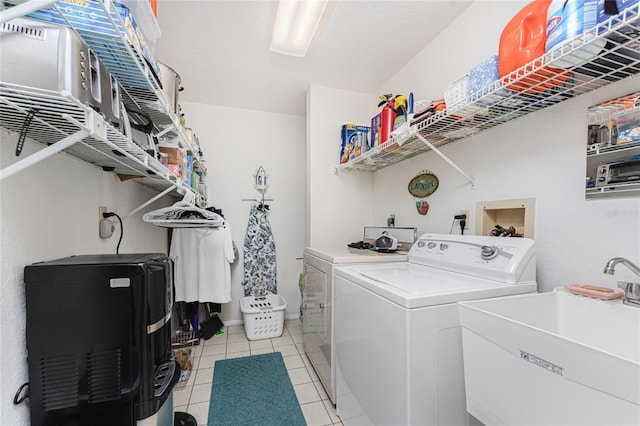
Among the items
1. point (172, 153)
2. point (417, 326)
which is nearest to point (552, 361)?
point (417, 326)

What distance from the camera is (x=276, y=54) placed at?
7.57ft

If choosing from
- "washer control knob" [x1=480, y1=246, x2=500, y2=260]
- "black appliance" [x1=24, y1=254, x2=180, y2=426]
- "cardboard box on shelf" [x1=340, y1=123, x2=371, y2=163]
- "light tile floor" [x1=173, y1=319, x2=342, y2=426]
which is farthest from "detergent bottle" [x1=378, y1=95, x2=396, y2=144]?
"light tile floor" [x1=173, y1=319, x2=342, y2=426]

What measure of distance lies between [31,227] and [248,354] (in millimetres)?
2132

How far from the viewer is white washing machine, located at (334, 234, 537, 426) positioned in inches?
40.6

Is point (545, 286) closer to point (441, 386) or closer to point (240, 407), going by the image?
point (441, 386)

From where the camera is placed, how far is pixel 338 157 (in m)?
2.93

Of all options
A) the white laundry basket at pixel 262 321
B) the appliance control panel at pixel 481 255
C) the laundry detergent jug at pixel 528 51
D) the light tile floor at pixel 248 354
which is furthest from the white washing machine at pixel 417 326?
the white laundry basket at pixel 262 321

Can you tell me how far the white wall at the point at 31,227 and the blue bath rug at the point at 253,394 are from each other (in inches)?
45.9

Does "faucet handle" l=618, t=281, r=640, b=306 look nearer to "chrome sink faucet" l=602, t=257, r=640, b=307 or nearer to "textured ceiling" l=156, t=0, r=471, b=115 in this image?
"chrome sink faucet" l=602, t=257, r=640, b=307

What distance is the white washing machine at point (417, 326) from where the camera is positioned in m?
1.03

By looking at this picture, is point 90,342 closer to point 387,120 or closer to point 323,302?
point 323,302

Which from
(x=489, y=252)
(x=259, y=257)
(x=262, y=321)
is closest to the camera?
(x=489, y=252)

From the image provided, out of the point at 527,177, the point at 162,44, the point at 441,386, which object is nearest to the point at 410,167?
the point at 527,177

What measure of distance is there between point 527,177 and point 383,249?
108 centimetres
